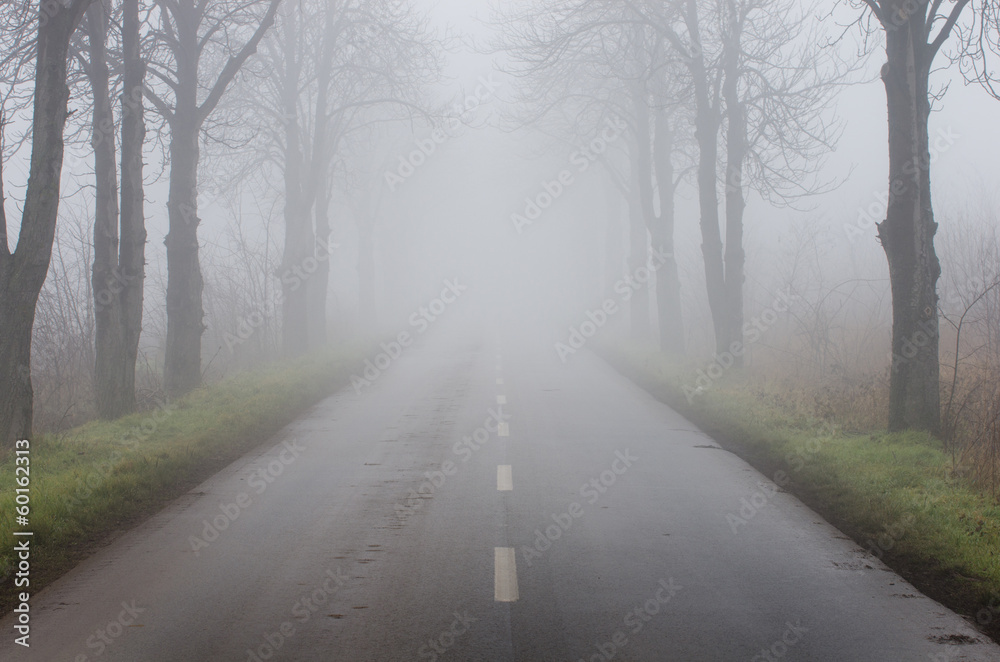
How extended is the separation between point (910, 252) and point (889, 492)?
3324mm

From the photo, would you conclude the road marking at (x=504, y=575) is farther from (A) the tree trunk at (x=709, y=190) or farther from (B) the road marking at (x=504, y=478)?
(A) the tree trunk at (x=709, y=190)

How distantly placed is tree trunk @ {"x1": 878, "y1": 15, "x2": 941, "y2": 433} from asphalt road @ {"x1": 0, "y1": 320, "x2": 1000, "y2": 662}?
2.29m

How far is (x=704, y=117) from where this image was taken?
17109 mm

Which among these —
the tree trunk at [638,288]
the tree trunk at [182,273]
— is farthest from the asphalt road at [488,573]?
the tree trunk at [638,288]

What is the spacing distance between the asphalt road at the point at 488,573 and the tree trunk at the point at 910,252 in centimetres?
229

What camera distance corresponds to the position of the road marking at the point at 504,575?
16.4 feet

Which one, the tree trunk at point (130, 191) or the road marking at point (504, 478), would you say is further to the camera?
the tree trunk at point (130, 191)

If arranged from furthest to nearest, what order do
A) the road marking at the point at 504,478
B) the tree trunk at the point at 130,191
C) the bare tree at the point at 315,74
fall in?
the bare tree at the point at 315,74
the tree trunk at the point at 130,191
the road marking at the point at 504,478

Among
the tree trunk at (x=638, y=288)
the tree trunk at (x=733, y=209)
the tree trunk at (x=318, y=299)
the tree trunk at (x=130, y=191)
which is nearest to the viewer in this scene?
the tree trunk at (x=130, y=191)

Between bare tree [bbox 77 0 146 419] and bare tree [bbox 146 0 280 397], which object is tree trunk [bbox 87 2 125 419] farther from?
bare tree [bbox 146 0 280 397]

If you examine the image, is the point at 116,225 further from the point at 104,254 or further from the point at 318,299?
the point at 318,299

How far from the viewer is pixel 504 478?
8.24 m

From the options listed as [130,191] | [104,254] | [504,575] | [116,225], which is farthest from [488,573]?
[116,225]

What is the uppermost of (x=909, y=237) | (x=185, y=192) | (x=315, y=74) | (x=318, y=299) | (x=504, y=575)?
(x=315, y=74)
